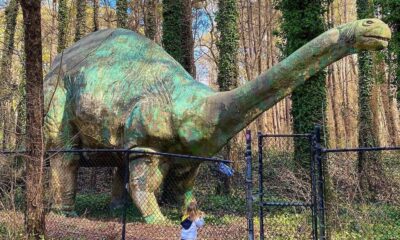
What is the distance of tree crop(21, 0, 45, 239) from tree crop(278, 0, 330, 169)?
6.58 metres

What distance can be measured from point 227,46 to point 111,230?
907cm

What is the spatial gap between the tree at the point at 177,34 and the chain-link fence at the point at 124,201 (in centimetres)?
465

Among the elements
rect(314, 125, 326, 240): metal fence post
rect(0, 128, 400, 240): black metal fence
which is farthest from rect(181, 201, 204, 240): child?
rect(314, 125, 326, 240): metal fence post

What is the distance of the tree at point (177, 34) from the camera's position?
15.2 metres

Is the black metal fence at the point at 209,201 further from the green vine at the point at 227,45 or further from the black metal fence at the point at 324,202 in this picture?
the green vine at the point at 227,45

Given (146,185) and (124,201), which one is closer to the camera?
(124,201)

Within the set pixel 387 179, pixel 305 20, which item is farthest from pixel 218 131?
pixel 387 179

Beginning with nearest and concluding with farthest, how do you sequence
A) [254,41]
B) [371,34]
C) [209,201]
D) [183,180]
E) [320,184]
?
[320,184] → [371,34] → [183,180] → [209,201] → [254,41]

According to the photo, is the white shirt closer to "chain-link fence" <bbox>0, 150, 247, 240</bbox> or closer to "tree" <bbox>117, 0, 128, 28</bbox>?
"chain-link fence" <bbox>0, 150, 247, 240</bbox>

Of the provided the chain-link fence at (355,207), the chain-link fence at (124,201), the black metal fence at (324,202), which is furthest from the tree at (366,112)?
the chain-link fence at (124,201)

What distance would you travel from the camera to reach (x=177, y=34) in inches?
601

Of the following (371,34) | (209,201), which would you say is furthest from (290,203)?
(209,201)

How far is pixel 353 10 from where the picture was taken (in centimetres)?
3206

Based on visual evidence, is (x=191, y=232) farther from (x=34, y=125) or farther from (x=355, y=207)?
(x=355, y=207)
